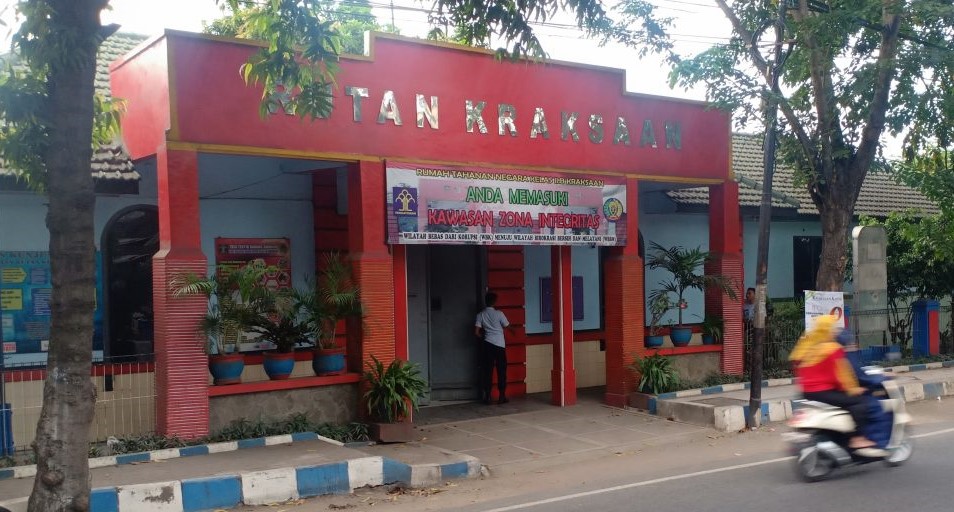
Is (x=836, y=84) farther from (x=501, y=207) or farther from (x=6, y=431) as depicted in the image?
(x=6, y=431)

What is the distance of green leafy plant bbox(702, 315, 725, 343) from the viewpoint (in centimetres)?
1443

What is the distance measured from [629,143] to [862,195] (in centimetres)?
1052

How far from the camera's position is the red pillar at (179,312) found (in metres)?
9.58

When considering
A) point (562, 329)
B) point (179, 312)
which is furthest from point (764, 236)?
point (179, 312)

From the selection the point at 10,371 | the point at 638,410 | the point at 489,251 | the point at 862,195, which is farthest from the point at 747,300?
the point at 10,371

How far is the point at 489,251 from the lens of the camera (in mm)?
14250

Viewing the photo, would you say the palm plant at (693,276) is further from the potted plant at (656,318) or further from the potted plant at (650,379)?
the potted plant at (650,379)

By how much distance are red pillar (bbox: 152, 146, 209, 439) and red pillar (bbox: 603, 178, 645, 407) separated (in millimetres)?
6340

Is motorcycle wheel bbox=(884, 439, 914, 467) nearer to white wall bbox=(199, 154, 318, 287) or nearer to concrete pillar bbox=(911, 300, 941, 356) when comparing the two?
white wall bbox=(199, 154, 318, 287)

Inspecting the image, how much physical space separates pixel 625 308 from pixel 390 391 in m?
4.39

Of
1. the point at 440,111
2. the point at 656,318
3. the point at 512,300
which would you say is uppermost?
the point at 440,111

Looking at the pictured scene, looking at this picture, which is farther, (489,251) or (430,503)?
(489,251)

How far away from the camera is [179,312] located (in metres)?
9.62

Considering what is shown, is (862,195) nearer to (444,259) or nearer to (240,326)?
(444,259)
